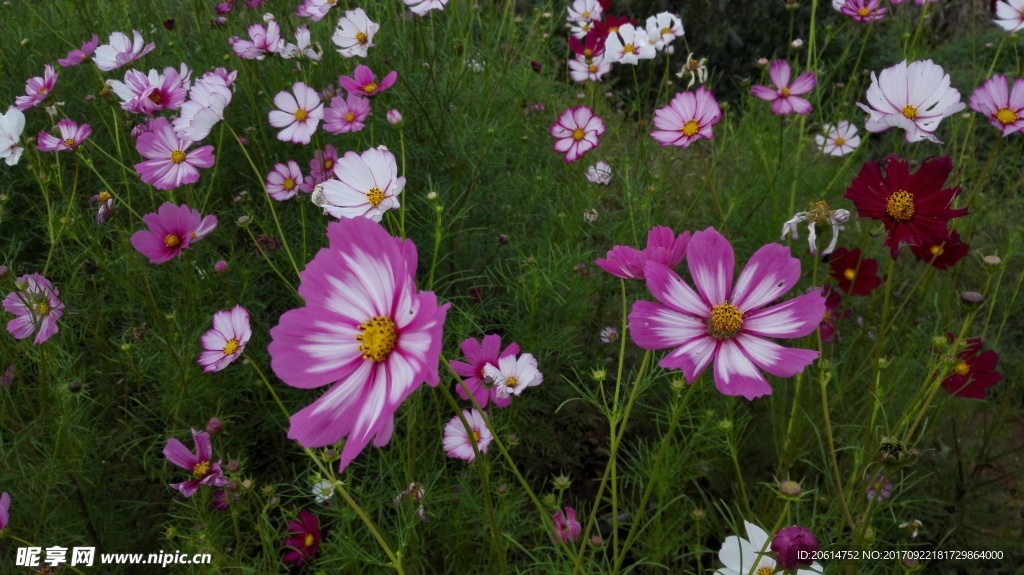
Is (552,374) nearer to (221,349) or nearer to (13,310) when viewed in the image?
(221,349)

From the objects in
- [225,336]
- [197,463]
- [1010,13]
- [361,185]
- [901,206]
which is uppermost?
[1010,13]

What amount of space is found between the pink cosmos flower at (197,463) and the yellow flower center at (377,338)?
49 cm

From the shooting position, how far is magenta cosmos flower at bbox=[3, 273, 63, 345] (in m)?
0.99

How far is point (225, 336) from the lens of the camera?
103 cm

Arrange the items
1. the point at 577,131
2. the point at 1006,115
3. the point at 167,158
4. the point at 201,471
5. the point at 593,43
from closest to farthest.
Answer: the point at 201,471 < the point at 1006,115 < the point at 167,158 < the point at 577,131 < the point at 593,43

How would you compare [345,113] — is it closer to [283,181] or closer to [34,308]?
[283,181]

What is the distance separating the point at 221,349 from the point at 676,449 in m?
0.78

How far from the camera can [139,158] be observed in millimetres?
1519

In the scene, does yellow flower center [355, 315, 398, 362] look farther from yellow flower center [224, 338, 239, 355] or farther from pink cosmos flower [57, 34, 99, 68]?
pink cosmos flower [57, 34, 99, 68]

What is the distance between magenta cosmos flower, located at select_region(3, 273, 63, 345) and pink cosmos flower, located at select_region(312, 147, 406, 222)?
448 mm

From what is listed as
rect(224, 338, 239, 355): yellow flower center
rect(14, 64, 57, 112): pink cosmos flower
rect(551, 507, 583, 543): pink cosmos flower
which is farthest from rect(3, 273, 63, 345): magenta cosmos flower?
rect(551, 507, 583, 543): pink cosmos flower

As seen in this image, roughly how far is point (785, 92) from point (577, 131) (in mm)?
472

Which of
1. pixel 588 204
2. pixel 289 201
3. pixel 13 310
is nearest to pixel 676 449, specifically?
pixel 588 204

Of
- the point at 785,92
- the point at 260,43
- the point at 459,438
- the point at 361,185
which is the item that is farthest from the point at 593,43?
the point at 459,438
